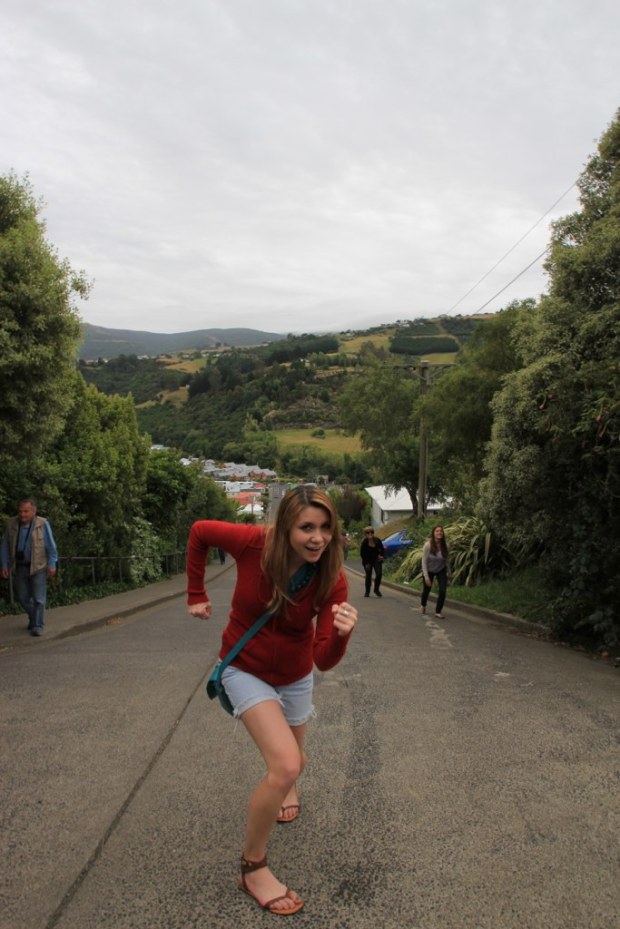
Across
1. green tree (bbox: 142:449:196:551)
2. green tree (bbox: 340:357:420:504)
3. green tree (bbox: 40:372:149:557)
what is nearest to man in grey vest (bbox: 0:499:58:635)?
green tree (bbox: 40:372:149:557)

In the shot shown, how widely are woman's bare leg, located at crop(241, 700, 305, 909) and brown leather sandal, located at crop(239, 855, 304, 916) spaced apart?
0.01 meters

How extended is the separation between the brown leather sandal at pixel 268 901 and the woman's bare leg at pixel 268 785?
13 mm

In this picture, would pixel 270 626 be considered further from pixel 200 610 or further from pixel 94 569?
pixel 94 569

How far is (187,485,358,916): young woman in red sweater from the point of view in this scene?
9.38 ft

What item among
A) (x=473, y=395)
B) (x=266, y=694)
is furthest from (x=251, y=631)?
(x=473, y=395)

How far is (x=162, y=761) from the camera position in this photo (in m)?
4.33

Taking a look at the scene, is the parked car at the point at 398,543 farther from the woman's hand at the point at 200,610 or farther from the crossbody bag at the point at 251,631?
the crossbody bag at the point at 251,631

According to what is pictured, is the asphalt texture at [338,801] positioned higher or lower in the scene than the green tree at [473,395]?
lower

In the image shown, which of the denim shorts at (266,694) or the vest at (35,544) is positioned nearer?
the denim shorts at (266,694)

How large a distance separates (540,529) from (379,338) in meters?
155

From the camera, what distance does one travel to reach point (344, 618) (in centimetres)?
294

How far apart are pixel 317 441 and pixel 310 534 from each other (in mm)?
99436

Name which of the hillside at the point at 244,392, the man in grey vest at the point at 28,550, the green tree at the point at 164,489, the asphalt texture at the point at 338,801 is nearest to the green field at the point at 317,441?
the hillside at the point at 244,392

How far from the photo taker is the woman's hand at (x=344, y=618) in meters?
2.90
